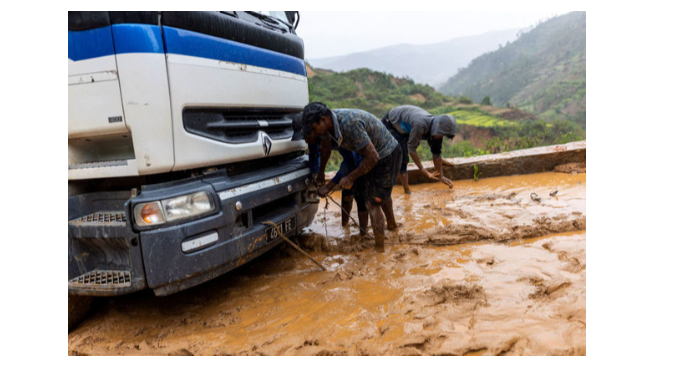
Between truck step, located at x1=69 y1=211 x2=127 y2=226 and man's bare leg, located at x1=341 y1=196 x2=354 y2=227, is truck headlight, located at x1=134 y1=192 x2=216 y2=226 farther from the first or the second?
man's bare leg, located at x1=341 y1=196 x2=354 y2=227

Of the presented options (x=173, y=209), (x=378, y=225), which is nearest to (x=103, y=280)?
(x=173, y=209)

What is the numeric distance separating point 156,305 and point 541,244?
3.12m

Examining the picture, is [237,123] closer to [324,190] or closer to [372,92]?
[324,190]

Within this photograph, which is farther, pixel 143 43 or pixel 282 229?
pixel 282 229

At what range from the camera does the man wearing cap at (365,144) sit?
2.99 metres

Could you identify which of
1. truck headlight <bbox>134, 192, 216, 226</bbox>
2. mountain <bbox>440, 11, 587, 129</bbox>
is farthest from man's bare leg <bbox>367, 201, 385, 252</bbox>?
mountain <bbox>440, 11, 587, 129</bbox>

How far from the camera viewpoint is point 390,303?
8.05ft

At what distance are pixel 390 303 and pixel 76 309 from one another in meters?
2.09

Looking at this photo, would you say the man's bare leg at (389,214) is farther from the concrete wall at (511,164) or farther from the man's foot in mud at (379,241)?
the concrete wall at (511,164)

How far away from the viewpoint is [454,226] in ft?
12.5

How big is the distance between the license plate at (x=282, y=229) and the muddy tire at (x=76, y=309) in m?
1.28

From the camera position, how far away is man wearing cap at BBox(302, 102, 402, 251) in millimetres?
2992

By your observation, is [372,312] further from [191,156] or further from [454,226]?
[454,226]

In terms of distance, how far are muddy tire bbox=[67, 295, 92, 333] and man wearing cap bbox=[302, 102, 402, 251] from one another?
1.92m
